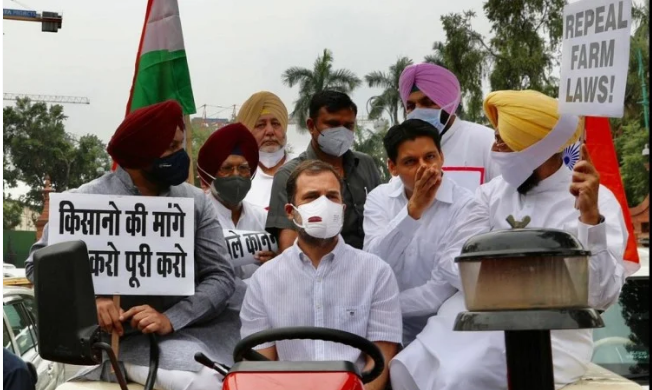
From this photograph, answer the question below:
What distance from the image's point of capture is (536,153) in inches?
184

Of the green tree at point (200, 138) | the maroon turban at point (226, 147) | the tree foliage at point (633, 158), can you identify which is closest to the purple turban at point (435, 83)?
the maroon turban at point (226, 147)

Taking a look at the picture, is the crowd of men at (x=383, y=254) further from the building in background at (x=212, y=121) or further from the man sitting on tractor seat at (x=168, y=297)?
the building in background at (x=212, y=121)

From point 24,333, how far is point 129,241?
5.86 meters

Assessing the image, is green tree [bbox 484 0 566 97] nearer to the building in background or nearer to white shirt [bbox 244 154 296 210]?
the building in background

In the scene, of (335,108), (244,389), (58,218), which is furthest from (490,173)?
(244,389)

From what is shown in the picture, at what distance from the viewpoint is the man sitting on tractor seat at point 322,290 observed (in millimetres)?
4355

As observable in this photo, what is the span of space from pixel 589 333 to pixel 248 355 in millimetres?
1772

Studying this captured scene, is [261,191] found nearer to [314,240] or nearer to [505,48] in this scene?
[314,240]

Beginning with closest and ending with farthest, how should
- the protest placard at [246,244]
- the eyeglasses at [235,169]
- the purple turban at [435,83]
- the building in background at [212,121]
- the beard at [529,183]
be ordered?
the beard at [529,183] < the protest placard at [246,244] < the purple turban at [435,83] < the eyeglasses at [235,169] < the building in background at [212,121]

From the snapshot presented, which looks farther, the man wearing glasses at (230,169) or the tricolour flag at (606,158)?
the man wearing glasses at (230,169)

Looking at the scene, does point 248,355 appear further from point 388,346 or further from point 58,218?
point 58,218

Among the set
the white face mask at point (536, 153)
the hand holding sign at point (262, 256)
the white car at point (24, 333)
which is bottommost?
the white car at point (24, 333)

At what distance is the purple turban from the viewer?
18.8 ft

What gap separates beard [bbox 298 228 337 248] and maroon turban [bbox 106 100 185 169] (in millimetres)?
798
